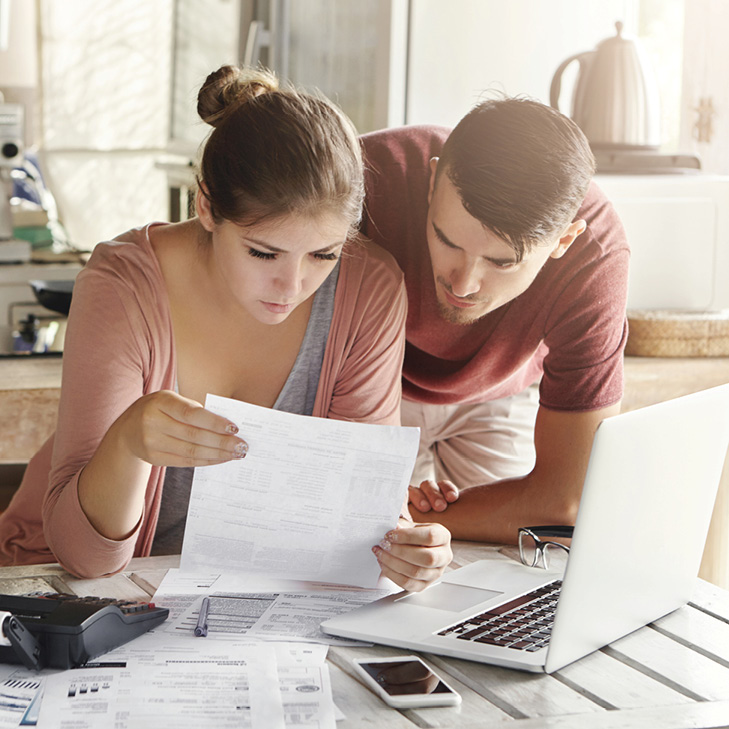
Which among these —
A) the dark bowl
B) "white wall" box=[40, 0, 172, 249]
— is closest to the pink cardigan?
the dark bowl

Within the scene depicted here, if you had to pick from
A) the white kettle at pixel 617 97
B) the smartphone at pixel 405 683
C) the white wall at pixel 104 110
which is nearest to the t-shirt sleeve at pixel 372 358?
the smartphone at pixel 405 683

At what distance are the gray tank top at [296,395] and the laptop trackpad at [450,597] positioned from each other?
37 centimetres

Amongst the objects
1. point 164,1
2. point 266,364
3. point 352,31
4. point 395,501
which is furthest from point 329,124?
point 164,1

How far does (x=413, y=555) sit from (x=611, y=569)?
0.25 metres

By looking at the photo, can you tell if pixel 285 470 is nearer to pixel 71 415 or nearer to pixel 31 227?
pixel 71 415

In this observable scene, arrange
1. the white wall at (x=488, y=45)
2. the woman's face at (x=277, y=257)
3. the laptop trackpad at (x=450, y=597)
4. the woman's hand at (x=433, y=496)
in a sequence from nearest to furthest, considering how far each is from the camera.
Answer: the laptop trackpad at (x=450, y=597) → the woman's face at (x=277, y=257) → the woman's hand at (x=433, y=496) → the white wall at (x=488, y=45)

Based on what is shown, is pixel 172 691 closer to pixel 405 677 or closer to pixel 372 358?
pixel 405 677

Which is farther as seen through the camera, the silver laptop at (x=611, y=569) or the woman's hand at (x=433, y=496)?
the woman's hand at (x=433, y=496)

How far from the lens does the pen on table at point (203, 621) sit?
3.10ft

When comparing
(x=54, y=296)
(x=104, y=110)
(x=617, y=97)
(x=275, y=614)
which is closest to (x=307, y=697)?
(x=275, y=614)

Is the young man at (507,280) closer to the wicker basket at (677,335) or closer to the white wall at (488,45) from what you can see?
the wicker basket at (677,335)

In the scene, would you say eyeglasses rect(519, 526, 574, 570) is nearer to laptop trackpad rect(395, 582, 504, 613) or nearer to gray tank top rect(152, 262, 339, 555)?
laptop trackpad rect(395, 582, 504, 613)

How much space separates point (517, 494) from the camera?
1459 mm

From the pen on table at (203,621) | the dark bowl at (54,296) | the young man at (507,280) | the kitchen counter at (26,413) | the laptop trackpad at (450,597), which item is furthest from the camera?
the dark bowl at (54,296)
